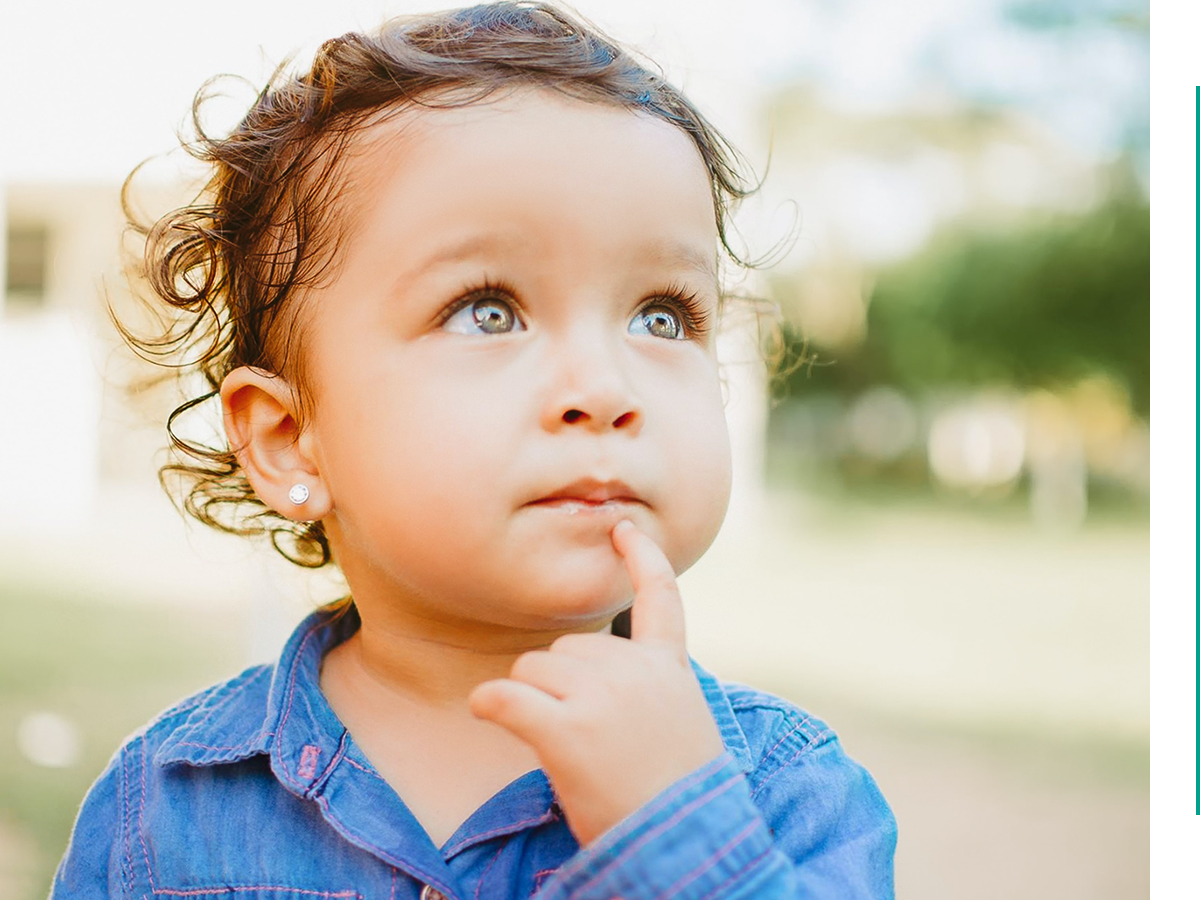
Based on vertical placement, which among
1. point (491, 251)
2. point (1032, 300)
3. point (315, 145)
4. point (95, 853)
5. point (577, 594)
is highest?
point (315, 145)

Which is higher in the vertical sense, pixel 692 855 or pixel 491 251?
pixel 491 251

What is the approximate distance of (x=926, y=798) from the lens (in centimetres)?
416

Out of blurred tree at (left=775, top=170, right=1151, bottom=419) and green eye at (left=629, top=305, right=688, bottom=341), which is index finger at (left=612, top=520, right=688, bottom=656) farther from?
blurred tree at (left=775, top=170, right=1151, bottom=419)

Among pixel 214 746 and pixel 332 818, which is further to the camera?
pixel 214 746

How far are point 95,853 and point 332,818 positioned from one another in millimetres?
323

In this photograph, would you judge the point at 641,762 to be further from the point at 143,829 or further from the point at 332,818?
the point at 143,829

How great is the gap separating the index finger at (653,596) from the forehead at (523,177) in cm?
31

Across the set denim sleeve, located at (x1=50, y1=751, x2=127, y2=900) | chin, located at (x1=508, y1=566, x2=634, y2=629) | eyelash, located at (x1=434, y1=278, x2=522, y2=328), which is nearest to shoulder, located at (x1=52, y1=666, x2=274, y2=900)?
denim sleeve, located at (x1=50, y1=751, x2=127, y2=900)

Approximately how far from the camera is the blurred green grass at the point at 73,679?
10.7 feet

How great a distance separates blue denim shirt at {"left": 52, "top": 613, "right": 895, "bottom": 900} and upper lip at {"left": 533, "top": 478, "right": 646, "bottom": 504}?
27 centimetres

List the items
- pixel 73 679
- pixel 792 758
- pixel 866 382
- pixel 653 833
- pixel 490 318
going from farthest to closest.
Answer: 1. pixel 866 382
2. pixel 73 679
3. pixel 792 758
4. pixel 490 318
5. pixel 653 833

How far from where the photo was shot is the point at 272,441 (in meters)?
1.48

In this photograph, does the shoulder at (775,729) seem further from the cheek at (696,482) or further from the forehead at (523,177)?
the forehead at (523,177)

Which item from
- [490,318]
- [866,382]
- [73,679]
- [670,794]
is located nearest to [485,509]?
[490,318]
